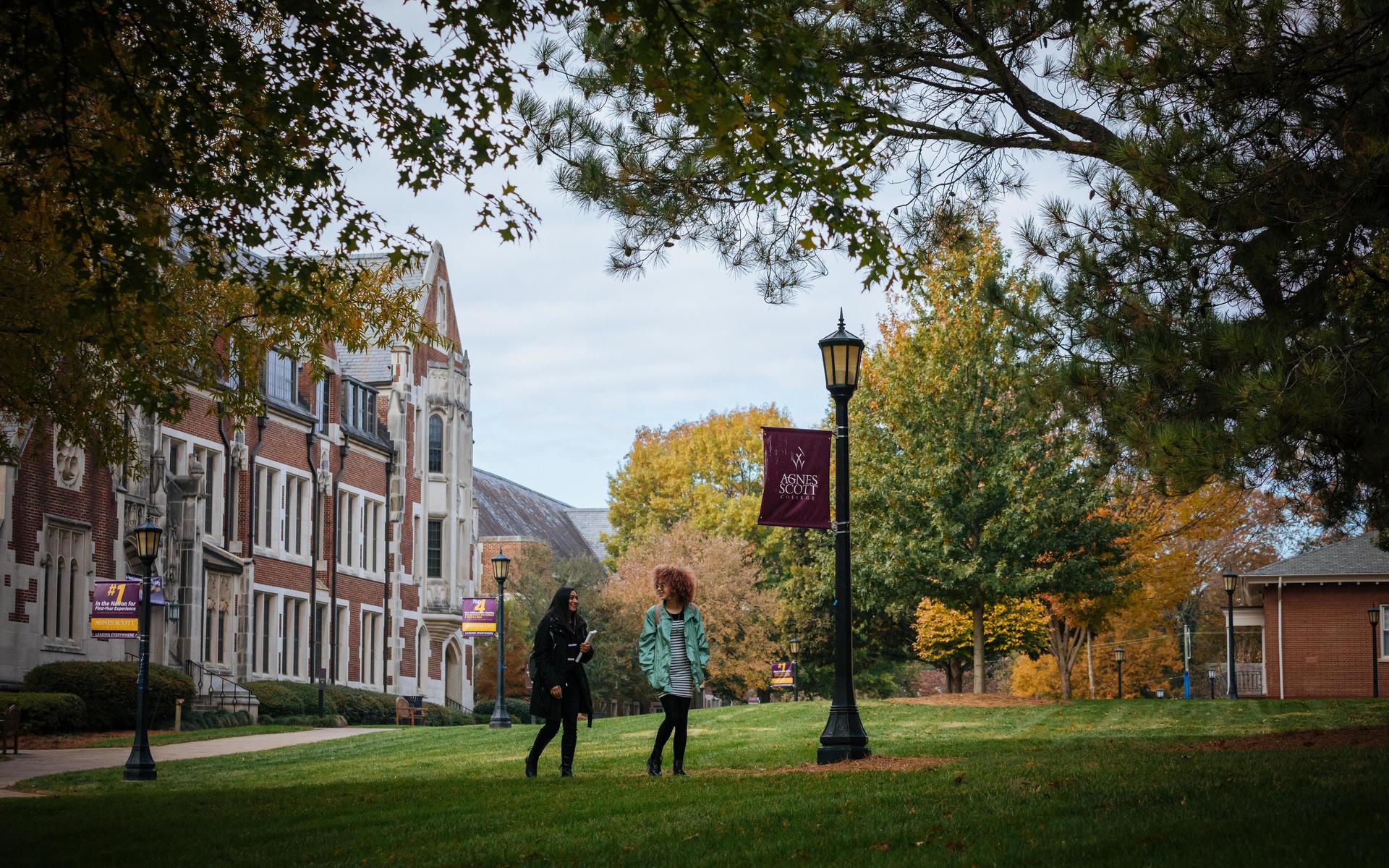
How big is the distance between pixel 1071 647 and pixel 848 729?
3505 centimetres

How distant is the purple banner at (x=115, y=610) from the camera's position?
28.9 m

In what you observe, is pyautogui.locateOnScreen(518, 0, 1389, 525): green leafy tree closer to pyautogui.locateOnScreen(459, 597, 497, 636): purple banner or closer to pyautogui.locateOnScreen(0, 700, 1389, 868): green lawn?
pyautogui.locateOnScreen(0, 700, 1389, 868): green lawn

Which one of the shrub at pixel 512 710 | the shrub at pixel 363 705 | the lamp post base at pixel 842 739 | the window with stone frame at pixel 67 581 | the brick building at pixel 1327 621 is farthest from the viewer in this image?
the shrub at pixel 512 710

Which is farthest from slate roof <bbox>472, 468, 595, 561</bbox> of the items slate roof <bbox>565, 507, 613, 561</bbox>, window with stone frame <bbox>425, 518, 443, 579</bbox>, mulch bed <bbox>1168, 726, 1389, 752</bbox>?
mulch bed <bbox>1168, 726, 1389, 752</bbox>

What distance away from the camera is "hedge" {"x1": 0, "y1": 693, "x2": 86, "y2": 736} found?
26766 millimetres

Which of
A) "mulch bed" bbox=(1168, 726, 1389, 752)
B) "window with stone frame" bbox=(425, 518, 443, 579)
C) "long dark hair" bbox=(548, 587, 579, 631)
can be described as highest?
"window with stone frame" bbox=(425, 518, 443, 579)

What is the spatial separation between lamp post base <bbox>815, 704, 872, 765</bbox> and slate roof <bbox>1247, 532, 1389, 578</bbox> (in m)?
28.7

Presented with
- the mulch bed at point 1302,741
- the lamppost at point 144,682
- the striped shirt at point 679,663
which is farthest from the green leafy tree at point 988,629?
the striped shirt at point 679,663

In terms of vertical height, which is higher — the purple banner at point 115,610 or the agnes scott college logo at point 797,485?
the agnes scott college logo at point 797,485

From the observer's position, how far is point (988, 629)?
38.2 metres

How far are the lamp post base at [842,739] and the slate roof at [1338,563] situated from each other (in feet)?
94.3

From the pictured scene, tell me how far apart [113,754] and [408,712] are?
2197 cm

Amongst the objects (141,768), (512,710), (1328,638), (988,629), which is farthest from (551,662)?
(512,710)

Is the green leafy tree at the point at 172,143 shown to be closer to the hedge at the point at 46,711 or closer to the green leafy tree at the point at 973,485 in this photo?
the hedge at the point at 46,711
